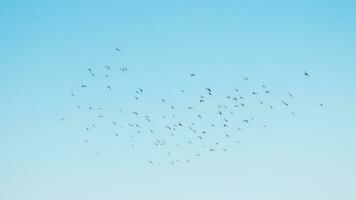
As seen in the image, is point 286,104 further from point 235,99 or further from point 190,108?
point 190,108

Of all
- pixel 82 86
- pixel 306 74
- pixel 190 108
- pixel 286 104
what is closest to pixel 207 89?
pixel 190 108

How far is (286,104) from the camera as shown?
2550 centimetres

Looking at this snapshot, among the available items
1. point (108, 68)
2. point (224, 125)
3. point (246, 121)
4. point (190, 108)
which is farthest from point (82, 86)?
point (246, 121)

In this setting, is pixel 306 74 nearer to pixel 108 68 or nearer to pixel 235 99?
pixel 235 99

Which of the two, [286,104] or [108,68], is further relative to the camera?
[286,104]

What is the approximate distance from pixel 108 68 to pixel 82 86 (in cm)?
534

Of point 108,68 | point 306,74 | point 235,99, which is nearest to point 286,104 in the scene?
point 306,74

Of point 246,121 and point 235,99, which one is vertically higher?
point 235,99

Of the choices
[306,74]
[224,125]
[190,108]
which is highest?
[306,74]

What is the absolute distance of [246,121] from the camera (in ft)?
80.8

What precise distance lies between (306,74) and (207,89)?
12.2 meters

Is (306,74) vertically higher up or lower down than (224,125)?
higher up

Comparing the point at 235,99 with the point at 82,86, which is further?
the point at 82,86

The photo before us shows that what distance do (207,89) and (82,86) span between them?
52.0ft
